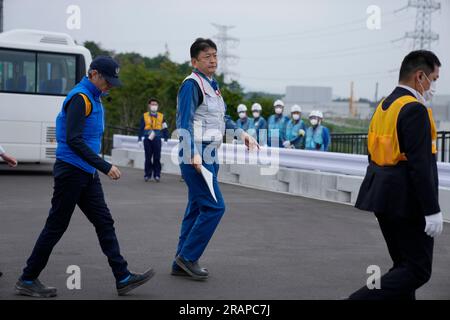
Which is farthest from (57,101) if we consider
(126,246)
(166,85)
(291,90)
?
(291,90)

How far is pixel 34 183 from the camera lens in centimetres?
1698

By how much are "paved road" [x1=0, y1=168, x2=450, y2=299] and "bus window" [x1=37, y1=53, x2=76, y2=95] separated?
527 cm

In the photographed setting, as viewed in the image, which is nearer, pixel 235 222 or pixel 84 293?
pixel 84 293

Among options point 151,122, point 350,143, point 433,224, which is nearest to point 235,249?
point 433,224

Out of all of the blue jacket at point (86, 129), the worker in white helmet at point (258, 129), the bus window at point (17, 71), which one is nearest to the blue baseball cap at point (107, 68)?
the blue jacket at point (86, 129)

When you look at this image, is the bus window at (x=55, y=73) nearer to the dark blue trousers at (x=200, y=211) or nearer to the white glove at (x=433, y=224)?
the dark blue trousers at (x=200, y=211)

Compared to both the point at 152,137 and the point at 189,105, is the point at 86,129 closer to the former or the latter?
the point at 189,105

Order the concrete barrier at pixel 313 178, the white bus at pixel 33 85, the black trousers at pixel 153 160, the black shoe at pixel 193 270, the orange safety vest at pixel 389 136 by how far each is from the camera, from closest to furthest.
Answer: the orange safety vest at pixel 389 136, the black shoe at pixel 193 270, the concrete barrier at pixel 313 178, the black trousers at pixel 153 160, the white bus at pixel 33 85

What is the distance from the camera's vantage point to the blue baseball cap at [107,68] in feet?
20.4

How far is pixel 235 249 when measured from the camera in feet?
29.0

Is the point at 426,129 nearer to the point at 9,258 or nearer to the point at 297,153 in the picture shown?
the point at 9,258

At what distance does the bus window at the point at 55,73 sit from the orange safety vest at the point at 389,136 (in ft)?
48.7

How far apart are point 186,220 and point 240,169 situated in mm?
10517

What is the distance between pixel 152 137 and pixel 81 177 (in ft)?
40.6
